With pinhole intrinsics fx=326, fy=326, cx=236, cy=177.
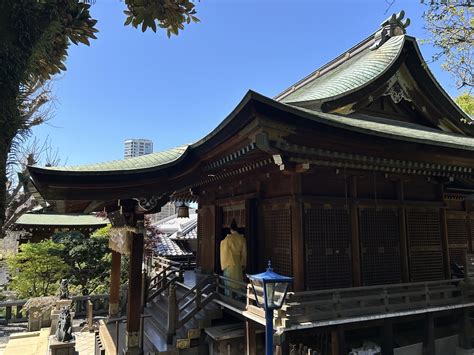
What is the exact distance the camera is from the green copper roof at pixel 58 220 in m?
20.5

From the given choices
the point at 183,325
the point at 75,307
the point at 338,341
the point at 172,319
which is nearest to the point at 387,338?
the point at 338,341

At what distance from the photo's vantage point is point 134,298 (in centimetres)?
701

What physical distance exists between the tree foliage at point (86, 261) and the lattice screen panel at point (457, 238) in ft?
51.4

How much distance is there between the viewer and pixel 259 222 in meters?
8.42

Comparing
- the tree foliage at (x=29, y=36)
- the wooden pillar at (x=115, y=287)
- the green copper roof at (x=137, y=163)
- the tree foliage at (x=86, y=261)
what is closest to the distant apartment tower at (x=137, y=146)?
the tree foliage at (x=86, y=261)

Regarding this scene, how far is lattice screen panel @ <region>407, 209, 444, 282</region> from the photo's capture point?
27.7 feet

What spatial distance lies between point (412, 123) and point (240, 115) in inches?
261

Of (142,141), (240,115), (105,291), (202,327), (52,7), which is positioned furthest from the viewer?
(142,141)

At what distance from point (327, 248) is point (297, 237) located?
86 centimetres

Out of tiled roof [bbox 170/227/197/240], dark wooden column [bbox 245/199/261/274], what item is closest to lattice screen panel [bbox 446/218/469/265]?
dark wooden column [bbox 245/199/261/274]

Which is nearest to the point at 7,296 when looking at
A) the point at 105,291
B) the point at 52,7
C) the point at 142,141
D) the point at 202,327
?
the point at 105,291

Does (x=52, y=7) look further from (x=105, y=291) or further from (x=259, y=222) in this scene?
(x=105, y=291)

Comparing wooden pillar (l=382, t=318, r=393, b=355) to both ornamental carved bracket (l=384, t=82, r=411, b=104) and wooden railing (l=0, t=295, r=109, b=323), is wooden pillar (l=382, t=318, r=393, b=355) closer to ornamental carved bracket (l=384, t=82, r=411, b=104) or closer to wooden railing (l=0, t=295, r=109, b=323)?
ornamental carved bracket (l=384, t=82, r=411, b=104)

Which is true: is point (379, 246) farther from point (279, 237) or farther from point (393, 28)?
point (393, 28)
